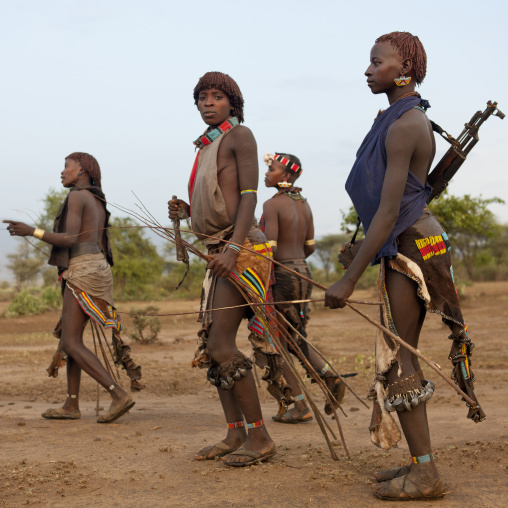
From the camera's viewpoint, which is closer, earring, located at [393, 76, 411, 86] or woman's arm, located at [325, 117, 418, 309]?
woman's arm, located at [325, 117, 418, 309]

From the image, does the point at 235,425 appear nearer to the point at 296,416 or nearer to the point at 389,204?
the point at 296,416

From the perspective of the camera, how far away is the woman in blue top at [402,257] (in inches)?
128

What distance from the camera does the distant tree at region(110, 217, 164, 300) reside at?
83.9 ft

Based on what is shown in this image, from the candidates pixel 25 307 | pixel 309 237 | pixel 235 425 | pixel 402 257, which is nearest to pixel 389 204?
pixel 402 257

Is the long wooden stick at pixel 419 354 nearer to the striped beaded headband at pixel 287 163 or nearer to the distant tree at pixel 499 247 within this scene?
the striped beaded headband at pixel 287 163

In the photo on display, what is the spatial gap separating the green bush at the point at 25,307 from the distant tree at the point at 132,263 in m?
7.03

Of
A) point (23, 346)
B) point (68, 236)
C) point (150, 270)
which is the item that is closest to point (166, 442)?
point (68, 236)

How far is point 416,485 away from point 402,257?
41.8 inches

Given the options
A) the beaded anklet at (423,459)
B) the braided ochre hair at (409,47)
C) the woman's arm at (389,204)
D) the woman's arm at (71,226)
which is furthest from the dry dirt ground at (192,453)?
the braided ochre hair at (409,47)

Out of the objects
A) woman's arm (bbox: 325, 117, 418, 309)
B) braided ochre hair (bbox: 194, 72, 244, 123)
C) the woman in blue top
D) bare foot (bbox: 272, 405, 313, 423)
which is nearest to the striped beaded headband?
braided ochre hair (bbox: 194, 72, 244, 123)

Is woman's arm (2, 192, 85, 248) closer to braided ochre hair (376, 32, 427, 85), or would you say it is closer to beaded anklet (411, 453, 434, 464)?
braided ochre hair (376, 32, 427, 85)

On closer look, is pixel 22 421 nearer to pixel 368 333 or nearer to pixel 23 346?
pixel 23 346

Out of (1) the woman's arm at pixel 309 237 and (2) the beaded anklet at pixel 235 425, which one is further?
(1) the woman's arm at pixel 309 237

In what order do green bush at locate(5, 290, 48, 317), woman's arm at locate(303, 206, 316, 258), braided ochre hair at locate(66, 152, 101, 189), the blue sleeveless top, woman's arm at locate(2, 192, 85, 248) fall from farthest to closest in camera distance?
green bush at locate(5, 290, 48, 317), woman's arm at locate(303, 206, 316, 258), braided ochre hair at locate(66, 152, 101, 189), woman's arm at locate(2, 192, 85, 248), the blue sleeveless top
